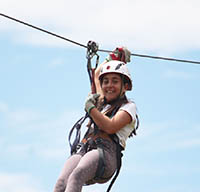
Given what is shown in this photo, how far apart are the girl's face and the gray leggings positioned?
609 millimetres

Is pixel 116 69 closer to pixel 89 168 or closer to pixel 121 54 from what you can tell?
pixel 121 54

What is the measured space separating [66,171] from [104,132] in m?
0.72

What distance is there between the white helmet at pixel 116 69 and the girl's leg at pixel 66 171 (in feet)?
3.74

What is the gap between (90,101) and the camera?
9219mm

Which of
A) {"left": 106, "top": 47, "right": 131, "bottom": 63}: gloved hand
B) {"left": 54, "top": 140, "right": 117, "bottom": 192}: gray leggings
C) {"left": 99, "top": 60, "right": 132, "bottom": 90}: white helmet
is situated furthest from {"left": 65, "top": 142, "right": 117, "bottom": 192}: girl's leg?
{"left": 106, "top": 47, "right": 131, "bottom": 63}: gloved hand

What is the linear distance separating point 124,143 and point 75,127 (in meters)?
0.66

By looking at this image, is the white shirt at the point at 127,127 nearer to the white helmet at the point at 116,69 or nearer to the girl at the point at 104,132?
the girl at the point at 104,132

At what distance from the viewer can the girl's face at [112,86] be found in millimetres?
9508

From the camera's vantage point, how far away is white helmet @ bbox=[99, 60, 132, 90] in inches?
375

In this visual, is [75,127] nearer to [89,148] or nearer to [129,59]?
[89,148]

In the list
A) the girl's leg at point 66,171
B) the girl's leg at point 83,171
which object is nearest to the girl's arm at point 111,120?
the girl's leg at point 83,171

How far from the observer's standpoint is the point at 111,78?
953cm

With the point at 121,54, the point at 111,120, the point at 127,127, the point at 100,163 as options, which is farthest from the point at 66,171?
the point at 121,54

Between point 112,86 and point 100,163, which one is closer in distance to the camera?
point 100,163
